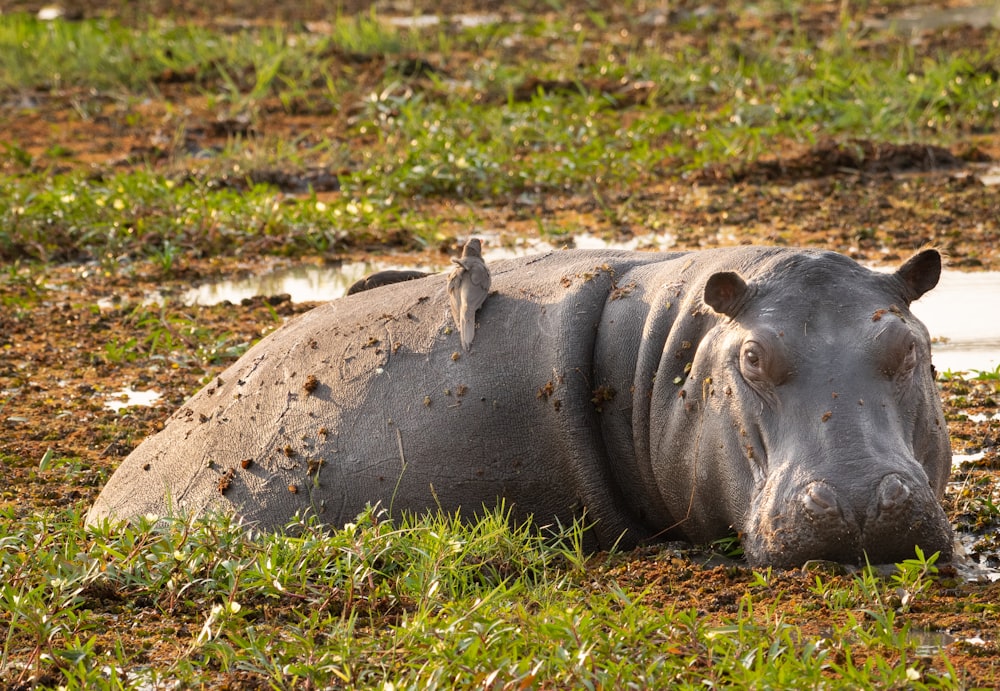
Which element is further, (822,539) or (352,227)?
(352,227)

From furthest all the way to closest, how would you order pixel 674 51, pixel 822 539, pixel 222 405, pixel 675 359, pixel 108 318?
pixel 674 51
pixel 108 318
pixel 222 405
pixel 675 359
pixel 822 539

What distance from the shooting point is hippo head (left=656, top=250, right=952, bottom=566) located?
4.09 meters

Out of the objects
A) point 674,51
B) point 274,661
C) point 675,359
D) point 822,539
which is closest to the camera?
point 274,661

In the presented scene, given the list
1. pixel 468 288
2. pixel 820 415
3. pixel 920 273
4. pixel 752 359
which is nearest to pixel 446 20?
pixel 468 288

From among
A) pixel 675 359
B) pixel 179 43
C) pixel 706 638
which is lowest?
pixel 706 638

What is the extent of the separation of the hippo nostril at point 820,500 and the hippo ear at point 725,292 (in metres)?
0.71

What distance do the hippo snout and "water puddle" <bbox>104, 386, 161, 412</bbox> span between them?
Answer: 3.70 m

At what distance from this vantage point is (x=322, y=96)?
13781 millimetres

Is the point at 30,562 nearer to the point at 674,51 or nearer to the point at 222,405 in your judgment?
the point at 222,405

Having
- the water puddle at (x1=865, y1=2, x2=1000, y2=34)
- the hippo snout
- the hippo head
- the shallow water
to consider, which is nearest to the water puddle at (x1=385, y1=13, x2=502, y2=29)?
the water puddle at (x1=865, y1=2, x2=1000, y2=34)

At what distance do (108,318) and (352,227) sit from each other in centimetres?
195

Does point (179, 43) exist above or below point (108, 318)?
above

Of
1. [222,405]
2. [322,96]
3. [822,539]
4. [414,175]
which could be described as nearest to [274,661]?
[822,539]

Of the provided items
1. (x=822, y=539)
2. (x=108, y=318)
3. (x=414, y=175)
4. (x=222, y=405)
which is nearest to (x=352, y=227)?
(x=414, y=175)
